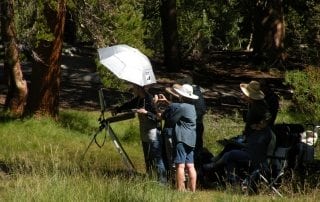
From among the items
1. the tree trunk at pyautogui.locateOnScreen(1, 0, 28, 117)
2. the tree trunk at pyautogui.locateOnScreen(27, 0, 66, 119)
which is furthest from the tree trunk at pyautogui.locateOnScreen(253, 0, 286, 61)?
the tree trunk at pyautogui.locateOnScreen(27, 0, 66, 119)

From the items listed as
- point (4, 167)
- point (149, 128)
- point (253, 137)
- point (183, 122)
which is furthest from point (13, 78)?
point (253, 137)

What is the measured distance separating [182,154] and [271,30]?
1943 cm

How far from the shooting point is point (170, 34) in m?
25.0

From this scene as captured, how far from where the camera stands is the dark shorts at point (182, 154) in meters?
8.73

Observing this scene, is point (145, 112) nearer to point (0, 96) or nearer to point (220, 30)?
point (0, 96)

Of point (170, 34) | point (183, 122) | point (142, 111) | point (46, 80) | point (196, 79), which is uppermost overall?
point (142, 111)

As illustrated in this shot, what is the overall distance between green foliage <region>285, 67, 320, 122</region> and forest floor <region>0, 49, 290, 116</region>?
478 centimetres

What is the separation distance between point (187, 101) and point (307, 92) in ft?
20.4

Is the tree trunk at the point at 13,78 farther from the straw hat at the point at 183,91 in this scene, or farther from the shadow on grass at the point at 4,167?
the straw hat at the point at 183,91

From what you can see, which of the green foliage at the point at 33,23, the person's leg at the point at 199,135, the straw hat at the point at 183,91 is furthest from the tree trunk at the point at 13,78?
the straw hat at the point at 183,91

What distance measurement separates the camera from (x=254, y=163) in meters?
8.96

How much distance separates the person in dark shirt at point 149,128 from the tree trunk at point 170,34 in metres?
15.8

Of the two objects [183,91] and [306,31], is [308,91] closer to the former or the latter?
[183,91]

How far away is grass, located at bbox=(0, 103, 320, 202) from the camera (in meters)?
6.85
